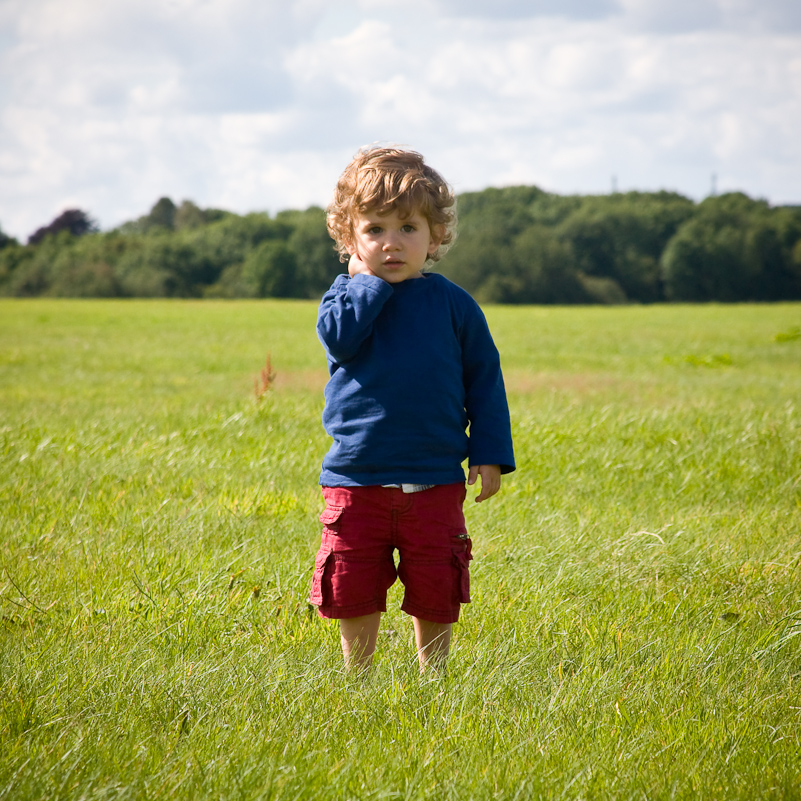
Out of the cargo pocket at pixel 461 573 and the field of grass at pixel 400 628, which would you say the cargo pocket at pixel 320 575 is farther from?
the cargo pocket at pixel 461 573

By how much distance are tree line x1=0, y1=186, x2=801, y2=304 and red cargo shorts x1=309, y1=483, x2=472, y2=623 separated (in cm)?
7129

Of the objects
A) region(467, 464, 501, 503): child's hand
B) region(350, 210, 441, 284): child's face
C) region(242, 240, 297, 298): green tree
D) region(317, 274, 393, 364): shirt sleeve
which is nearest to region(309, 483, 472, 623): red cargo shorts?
region(467, 464, 501, 503): child's hand

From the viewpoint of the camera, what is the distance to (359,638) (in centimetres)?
263

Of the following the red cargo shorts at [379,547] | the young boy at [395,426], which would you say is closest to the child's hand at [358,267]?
the young boy at [395,426]

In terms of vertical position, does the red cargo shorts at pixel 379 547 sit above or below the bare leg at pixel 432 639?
above

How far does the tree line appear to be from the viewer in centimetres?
7488

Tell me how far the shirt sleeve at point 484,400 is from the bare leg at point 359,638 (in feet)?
1.96

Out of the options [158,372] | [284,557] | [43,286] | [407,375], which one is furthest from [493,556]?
[43,286]

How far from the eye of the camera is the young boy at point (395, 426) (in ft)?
8.32

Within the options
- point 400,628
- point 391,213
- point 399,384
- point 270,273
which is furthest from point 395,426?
point 270,273

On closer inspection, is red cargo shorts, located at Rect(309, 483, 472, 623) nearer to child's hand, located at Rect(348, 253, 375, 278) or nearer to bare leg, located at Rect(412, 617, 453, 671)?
bare leg, located at Rect(412, 617, 453, 671)

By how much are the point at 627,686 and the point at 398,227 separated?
1.55 metres

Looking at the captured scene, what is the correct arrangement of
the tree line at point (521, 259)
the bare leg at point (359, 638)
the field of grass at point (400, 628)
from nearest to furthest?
the field of grass at point (400, 628) < the bare leg at point (359, 638) < the tree line at point (521, 259)

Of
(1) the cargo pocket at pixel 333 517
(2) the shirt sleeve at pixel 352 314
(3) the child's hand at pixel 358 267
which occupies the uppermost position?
(3) the child's hand at pixel 358 267
